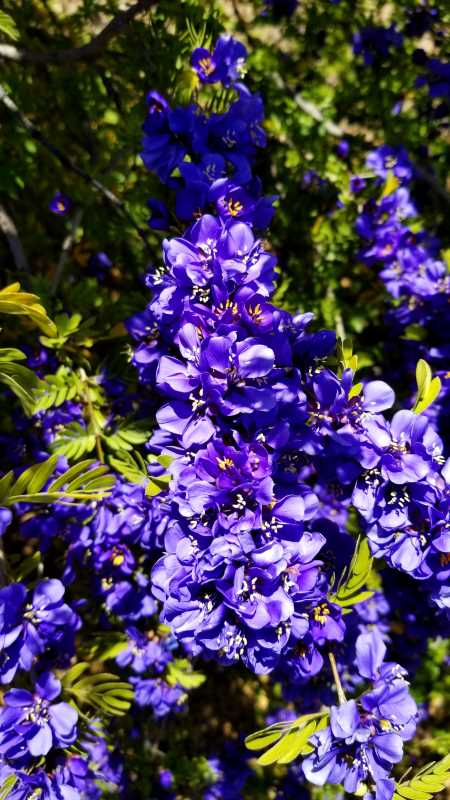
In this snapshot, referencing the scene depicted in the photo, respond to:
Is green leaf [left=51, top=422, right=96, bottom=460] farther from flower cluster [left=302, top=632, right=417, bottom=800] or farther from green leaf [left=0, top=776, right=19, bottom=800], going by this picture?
flower cluster [left=302, top=632, right=417, bottom=800]

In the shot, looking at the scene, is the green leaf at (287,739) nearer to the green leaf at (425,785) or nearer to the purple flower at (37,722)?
the green leaf at (425,785)

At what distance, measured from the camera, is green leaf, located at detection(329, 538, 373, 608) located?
1861 mm

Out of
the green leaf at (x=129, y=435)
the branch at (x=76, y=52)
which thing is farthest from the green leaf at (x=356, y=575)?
the branch at (x=76, y=52)

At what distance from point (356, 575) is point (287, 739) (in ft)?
1.68

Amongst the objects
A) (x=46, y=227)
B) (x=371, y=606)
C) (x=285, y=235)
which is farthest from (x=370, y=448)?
(x=46, y=227)

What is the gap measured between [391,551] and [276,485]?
0.41 meters

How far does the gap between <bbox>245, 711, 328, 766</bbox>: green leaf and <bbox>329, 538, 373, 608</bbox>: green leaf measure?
0.35 metres

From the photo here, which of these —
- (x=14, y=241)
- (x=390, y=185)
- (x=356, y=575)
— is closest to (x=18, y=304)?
(x=356, y=575)

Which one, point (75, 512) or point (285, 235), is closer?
point (75, 512)

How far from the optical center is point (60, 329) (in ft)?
8.73

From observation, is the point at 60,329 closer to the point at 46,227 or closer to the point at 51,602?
the point at 51,602

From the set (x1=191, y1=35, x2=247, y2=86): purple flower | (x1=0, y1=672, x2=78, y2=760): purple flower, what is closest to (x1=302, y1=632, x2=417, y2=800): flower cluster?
(x1=0, y1=672, x2=78, y2=760): purple flower

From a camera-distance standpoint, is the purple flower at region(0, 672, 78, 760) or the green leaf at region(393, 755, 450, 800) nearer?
the green leaf at region(393, 755, 450, 800)

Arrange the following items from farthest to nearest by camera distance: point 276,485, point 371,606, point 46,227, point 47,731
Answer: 1. point 46,227
2. point 371,606
3. point 47,731
4. point 276,485
